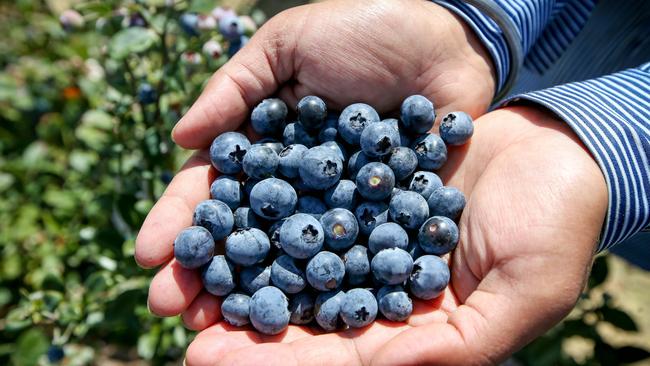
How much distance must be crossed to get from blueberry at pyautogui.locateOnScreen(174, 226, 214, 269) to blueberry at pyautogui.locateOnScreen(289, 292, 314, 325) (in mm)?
274

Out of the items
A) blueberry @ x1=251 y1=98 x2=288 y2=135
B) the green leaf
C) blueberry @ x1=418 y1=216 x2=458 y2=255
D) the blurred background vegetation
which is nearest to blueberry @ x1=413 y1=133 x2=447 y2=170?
blueberry @ x1=418 y1=216 x2=458 y2=255

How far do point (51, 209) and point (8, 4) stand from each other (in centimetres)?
200

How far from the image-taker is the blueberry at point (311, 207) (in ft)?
5.49

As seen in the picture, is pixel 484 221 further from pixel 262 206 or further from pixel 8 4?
pixel 8 4

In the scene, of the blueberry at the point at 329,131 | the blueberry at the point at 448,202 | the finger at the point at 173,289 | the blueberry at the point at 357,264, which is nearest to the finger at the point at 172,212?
the finger at the point at 173,289

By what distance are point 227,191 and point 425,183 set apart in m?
0.59

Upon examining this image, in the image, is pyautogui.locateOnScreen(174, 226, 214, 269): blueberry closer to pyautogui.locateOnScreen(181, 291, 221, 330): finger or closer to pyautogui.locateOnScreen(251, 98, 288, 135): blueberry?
pyautogui.locateOnScreen(181, 291, 221, 330): finger

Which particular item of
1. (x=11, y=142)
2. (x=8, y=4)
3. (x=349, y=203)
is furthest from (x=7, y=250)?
(x=8, y=4)

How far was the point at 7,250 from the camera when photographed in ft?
8.04

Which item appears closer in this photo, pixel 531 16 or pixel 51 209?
pixel 531 16

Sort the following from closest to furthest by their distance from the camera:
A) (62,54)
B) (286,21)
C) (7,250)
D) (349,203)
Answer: (349,203)
(286,21)
(7,250)
(62,54)

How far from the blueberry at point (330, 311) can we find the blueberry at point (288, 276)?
0.08m

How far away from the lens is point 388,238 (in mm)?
1550

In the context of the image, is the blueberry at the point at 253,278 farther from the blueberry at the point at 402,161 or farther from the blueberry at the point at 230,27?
the blueberry at the point at 230,27
